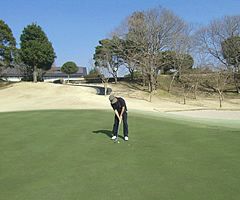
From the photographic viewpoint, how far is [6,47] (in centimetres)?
4141

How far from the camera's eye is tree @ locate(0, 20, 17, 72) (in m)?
41.2

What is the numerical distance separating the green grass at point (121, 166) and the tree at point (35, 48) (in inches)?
1534

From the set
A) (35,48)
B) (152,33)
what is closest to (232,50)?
(152,33)

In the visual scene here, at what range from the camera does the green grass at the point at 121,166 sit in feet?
13.4

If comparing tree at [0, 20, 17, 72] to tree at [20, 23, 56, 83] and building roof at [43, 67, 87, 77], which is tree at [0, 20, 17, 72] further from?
building roof at [43, 67, 87, 77]

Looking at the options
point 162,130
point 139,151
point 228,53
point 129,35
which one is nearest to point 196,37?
point 228,53

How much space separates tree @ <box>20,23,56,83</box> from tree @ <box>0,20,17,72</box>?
1.96m

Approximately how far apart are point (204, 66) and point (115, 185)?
1351 inches

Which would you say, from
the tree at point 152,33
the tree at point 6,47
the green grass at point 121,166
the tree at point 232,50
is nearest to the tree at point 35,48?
the tree at point 6,47

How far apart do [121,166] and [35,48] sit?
43859mm

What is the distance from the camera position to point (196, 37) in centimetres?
4141

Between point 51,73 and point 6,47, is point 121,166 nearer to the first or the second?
point 6,47

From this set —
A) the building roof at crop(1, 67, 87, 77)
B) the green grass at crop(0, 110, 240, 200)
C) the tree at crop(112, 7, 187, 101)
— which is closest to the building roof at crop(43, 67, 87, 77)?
the building roof at crop(1, 67, 87, 77)

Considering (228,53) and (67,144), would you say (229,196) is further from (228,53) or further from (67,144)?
(228,53)
